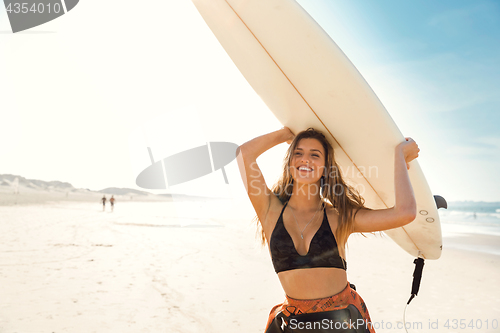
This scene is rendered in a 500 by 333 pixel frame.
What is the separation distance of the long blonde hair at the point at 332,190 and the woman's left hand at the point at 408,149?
35 cm

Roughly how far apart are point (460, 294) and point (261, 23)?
5.53 m

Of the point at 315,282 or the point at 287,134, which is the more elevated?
the point at 287,134

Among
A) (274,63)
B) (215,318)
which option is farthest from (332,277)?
(215,318)

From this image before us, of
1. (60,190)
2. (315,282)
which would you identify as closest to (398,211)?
(315,282)

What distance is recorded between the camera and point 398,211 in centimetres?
151

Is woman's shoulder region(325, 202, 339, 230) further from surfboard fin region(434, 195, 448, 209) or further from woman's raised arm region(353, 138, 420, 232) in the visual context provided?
surfboard fin region(434, 195, 448, 209)

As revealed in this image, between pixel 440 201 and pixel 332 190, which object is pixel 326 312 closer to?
pixel 332 190

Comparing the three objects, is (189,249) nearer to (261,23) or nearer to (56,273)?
(56,273)

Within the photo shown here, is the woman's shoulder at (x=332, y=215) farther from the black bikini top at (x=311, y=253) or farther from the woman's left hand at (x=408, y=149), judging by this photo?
the woman's left hand at (x=408, y=149)

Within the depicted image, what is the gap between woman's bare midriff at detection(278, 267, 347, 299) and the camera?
1595 millimetres

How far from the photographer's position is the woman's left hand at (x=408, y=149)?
70.3 inches

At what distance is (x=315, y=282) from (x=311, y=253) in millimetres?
143

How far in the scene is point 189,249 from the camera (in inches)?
322

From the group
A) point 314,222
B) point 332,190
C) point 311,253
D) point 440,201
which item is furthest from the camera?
point 440,201
